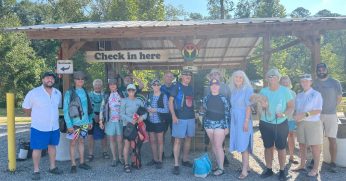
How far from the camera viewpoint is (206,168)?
6047mm

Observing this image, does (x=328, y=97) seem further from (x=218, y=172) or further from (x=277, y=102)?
(x=218, y=172)

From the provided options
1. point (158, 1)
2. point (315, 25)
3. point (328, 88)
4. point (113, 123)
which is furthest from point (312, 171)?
point (158, 1)

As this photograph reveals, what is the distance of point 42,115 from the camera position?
236 inches

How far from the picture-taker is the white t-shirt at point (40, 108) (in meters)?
5.99

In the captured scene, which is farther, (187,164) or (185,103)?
(187,164)

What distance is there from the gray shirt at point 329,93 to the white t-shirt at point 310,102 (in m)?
0.46

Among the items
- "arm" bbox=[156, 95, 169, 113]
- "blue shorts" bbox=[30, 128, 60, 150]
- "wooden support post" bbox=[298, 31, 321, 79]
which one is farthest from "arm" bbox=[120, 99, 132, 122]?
"wooden support post" bbox=[298, 31, 321, 79]

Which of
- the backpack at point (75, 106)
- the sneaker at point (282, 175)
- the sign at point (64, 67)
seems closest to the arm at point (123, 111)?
the backpack at point (75, 106)

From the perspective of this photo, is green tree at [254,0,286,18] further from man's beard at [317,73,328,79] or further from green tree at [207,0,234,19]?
man's beard at [317,73,328,79]

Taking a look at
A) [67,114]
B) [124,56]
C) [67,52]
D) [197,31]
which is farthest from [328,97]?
[67,52]

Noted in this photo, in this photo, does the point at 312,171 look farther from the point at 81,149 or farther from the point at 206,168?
the point at 81,149

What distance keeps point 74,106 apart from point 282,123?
3500 millimetres

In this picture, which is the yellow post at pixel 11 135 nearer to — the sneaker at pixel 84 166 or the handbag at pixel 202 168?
the sneaker at pixel 84 166

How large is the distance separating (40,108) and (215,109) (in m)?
2.93
